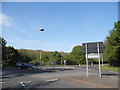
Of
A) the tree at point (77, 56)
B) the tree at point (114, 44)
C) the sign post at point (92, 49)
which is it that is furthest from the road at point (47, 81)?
the tree at point (77, 56)

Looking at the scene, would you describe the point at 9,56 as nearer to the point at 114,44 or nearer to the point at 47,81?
the point at 114,44

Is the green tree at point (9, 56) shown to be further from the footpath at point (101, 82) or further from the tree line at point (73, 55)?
the footpath at point (101, 82)

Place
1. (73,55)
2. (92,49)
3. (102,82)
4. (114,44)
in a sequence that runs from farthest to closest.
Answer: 1. (73,55)
2. (114,44)
3. (92,49)
4. (102,82)

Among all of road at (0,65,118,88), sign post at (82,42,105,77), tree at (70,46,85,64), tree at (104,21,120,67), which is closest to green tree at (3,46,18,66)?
tree at (104,21,120,67)

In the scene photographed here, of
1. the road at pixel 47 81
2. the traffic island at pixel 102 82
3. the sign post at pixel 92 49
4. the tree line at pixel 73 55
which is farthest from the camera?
the tree line at pixel 73 55

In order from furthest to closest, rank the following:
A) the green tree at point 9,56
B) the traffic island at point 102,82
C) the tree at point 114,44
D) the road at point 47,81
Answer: the green tree at point 9,56, the tree at point 114,44, the road at point 47,81, the traffic island at point 102,82

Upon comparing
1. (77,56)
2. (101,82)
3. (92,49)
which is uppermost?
(92,49)

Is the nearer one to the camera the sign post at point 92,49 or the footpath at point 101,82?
the footpath at point 101,82

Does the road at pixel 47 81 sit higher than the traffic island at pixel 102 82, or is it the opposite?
the traffic island at pixel 102 82

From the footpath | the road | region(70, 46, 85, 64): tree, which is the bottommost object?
the road

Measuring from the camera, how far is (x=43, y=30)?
3719cm

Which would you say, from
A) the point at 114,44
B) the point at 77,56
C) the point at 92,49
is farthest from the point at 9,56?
the point at 92,49

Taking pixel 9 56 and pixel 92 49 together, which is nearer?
pixel 92 49

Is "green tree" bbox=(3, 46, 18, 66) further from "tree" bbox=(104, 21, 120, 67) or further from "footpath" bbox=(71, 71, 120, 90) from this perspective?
"footpath" bbox=(71, 71, 120, 90)
